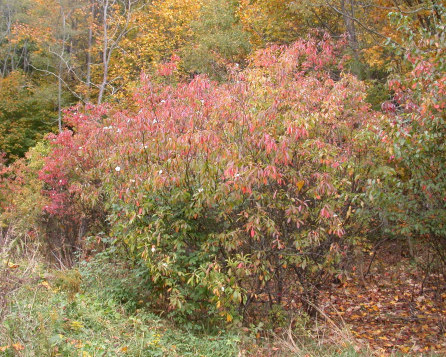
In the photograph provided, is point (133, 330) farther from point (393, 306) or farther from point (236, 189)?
point (393, 306)

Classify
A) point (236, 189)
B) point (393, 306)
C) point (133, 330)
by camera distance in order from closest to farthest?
point (236, 189)
point (133, 330)
point (393, 306)

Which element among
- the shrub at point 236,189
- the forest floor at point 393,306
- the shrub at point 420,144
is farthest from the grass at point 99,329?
the shrub at point 420,144

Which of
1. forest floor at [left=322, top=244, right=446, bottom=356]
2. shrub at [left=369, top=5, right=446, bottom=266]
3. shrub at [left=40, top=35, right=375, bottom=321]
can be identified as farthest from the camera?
forest floor at [left=322, top=244, right=446, bottom=356]

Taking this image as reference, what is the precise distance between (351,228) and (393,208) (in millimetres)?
1043

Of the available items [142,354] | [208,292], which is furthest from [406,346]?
[142,354]

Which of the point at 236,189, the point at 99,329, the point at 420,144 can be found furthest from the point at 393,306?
the point at 99,329

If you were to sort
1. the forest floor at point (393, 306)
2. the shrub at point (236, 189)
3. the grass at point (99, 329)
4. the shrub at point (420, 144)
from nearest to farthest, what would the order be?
the grass at point (99, 329) < the shrub at point (420, 144) < the shrub at point (236, 189) < the forest floor at point (393, 306)

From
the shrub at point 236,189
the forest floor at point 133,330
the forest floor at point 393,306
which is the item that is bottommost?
the forest floor at point 393,306

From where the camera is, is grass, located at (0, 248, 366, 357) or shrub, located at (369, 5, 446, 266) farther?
shrub, located at (369, 5, 446, 266)

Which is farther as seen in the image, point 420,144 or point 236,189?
point 420,144

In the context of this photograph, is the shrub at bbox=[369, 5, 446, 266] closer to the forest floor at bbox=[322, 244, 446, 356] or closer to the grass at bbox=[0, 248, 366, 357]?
the forest floor at bbox=[322, 244, 446, 356]

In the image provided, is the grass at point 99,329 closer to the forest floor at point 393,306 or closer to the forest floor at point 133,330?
the forest floor at point 133,330

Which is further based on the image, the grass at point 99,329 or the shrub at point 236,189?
the shrub at point 236,189

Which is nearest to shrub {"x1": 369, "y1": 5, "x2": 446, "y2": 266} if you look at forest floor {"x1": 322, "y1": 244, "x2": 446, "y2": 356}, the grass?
forest floor {"x1": 322, "y1": 244, "x2": 446, "y2": 356}
